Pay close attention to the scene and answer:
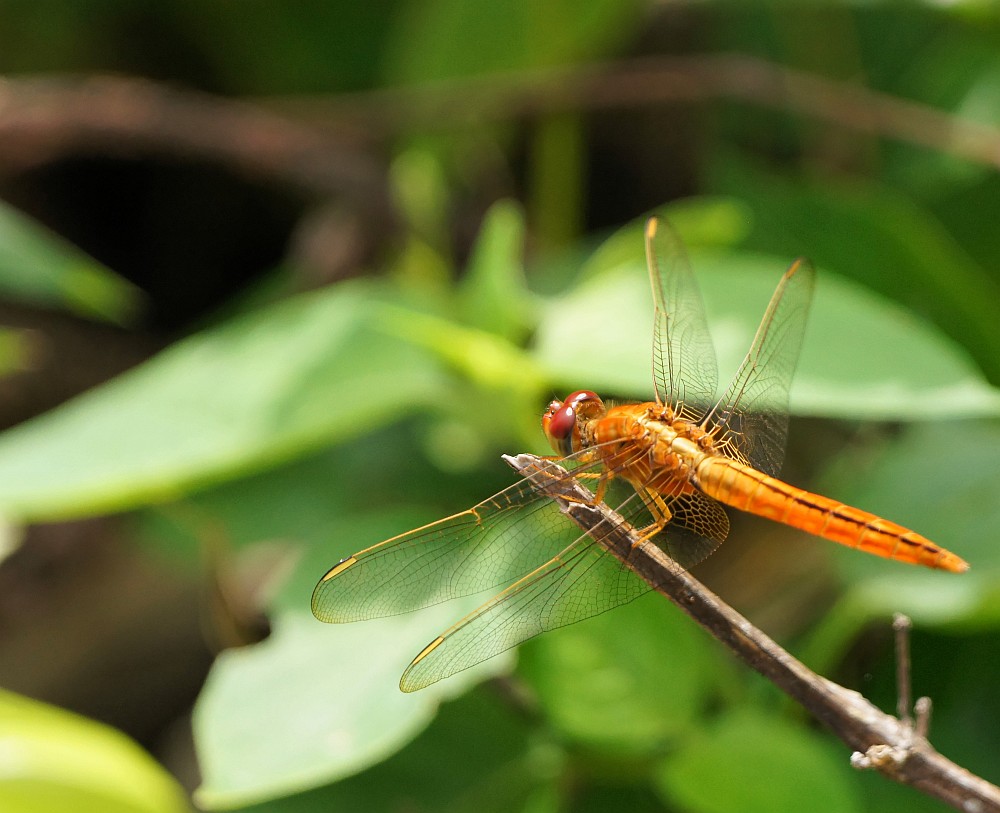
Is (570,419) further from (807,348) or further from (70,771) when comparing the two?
(70,771)

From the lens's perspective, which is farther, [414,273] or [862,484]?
[414,273]

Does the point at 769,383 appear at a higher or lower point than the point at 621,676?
higher

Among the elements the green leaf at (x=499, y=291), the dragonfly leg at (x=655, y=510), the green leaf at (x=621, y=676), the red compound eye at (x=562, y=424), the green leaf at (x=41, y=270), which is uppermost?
the green leaf at (x=41, y=270)

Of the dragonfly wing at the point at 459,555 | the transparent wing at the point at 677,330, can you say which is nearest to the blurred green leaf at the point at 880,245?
the transparent wing at the point at 677,330

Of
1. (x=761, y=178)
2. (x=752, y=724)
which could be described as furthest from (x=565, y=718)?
(x=761, y=178)

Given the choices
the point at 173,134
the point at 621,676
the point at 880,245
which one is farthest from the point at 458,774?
the point at 173,134

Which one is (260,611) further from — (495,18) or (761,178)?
(495,18)

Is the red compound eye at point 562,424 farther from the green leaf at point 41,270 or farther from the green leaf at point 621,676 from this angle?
the green leaf at point 41,270
